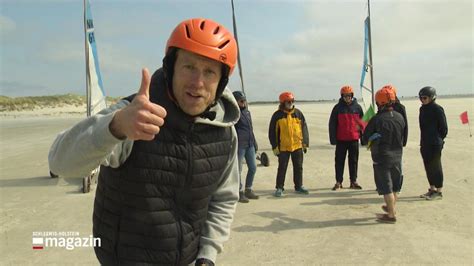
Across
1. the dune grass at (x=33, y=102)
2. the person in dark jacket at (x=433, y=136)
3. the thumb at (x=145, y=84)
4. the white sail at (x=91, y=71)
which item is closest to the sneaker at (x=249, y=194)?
the person in dark jacket at (x=433, y=136)

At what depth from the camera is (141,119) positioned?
1274mm

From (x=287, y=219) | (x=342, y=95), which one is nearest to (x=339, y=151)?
(x=342, y=95)

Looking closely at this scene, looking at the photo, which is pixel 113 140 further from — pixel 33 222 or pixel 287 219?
pixel 33 222

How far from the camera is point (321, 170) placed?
30.5 feet

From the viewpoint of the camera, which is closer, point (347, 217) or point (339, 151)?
point (347, 217)

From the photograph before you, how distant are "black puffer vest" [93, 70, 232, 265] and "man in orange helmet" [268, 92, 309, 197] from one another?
533 centimetres

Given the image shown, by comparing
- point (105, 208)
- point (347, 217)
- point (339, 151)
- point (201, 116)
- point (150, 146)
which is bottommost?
point (347, 217)

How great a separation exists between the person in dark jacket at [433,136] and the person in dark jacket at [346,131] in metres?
1.40

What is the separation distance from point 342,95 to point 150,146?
6.64 meters

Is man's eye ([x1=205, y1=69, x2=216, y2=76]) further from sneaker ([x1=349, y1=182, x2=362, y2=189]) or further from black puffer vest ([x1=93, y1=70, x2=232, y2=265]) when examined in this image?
sneaker ([x1=349, y1=182, x2=362, y2=189])

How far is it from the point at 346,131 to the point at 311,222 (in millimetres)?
2922

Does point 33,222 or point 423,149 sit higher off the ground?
point 423,149

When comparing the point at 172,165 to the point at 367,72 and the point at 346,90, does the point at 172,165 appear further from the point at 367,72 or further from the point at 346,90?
the point at 367,72

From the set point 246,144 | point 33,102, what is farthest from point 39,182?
point 33,102
